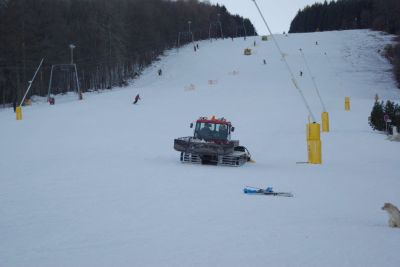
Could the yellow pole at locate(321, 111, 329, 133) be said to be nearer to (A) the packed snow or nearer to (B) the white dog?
(A) the packed snow

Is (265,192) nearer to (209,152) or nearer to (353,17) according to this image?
(209,152)

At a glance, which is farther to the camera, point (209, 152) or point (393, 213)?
point (209, 152)

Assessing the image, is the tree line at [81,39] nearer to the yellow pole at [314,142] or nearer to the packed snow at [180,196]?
the packed snow at [180,196]

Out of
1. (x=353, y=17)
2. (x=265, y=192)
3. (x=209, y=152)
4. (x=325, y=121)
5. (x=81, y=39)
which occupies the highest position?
(x=353, y=17)

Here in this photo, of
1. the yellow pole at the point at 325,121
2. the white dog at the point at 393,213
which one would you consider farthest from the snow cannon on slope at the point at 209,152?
the yellow pole at the point at 325,121

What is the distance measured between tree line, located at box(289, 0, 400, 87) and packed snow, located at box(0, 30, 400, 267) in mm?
51569

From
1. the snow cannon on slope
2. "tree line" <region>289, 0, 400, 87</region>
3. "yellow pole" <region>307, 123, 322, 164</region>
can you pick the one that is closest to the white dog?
"yellow pole" <region>307, 123, 322, 164</region>

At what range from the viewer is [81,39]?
223ft

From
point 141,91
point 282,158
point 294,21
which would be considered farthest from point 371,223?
point 294,21

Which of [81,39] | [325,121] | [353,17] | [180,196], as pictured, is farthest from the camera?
[353,17]

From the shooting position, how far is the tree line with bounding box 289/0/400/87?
9444 centimetres

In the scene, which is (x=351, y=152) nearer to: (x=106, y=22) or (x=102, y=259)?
(x=102, y=259)

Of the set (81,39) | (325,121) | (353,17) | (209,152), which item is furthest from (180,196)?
(353,17)

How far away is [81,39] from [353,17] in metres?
99.1
